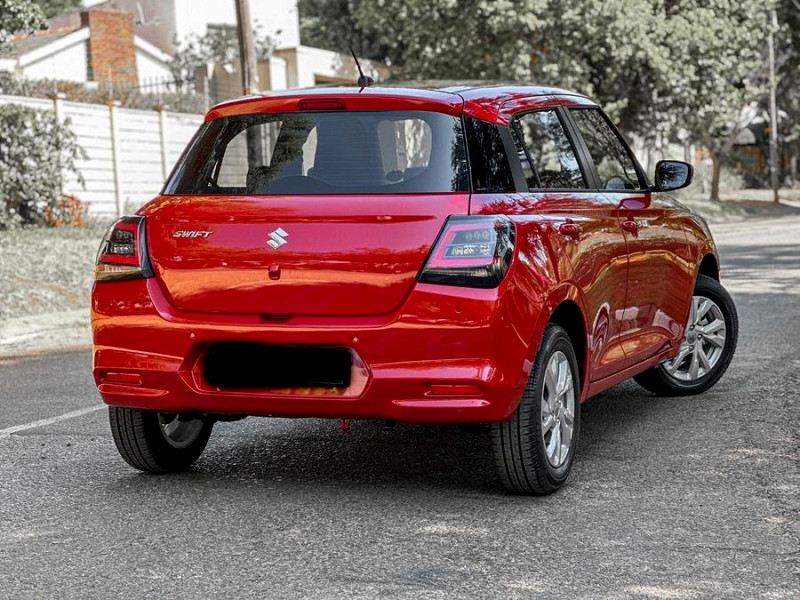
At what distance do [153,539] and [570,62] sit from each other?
28.3 metres

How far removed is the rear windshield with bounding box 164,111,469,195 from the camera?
5375mm

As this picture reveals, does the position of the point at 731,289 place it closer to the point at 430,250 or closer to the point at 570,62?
the point at 430,250

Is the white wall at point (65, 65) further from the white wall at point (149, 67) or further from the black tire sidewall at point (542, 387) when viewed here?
the black tire sidewall at point (542, 387)

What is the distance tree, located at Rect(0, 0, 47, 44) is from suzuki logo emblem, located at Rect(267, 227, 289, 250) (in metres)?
13.5

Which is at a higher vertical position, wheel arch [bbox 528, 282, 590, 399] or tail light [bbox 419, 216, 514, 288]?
tail light [bbox 419, 216, 514, 288]

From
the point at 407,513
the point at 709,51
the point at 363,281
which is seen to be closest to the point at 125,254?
the point at 363,281

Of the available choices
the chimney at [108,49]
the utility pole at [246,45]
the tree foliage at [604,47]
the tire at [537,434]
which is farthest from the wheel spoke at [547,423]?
the chimney at [108,49]

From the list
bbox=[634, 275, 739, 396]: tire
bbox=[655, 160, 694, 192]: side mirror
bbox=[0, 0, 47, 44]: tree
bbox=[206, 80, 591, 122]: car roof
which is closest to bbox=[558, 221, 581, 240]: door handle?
bbox=[206, 80, 591, 122]: car roof

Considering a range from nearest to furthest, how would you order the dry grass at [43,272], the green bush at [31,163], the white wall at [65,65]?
the dry grass at [43,272] < the green bush at [31,163] < the white wall at [65,65]

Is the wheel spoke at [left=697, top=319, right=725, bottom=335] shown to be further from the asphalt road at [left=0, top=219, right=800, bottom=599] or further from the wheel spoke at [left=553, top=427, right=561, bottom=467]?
the wheel spoke at [left=553, top=427, right=561, bottom=467]

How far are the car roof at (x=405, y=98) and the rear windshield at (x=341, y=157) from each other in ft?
0.12

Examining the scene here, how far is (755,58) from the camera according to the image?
45.0m

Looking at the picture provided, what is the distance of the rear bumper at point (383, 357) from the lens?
202 inches

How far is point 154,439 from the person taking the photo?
597cm
